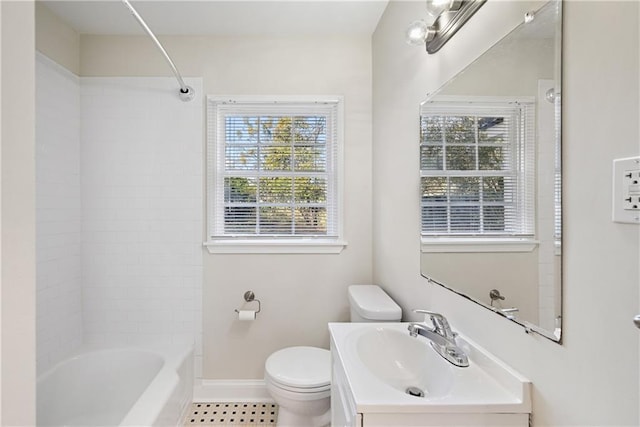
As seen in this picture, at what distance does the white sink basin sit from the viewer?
85cm

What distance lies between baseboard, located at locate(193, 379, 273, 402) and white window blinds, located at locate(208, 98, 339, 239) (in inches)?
40.4

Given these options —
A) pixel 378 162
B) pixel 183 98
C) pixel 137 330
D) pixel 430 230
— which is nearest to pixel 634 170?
pixel 430 230

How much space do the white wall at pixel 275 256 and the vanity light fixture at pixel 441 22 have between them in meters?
0.95

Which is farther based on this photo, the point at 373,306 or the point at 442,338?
the point at 373,306

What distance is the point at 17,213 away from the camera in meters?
0.54

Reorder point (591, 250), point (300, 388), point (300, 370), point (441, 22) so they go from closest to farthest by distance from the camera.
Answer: point (591, 250), point (441, 22), point (300, 388), point (300, 370)

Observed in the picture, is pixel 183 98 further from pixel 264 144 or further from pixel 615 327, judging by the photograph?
pixel 615 327

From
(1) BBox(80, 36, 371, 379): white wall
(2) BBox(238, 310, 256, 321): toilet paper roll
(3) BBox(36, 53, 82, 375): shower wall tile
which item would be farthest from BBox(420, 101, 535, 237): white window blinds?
(3) BBox(36, 53, 82, 375): shower wall tile

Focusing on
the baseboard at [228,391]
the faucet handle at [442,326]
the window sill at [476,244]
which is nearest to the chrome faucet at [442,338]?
the faucet handle at [442,326]

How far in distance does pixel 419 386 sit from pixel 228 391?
5.17ft

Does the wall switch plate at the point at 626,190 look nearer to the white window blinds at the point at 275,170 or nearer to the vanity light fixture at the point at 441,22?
the vanity light fixture at the point at 441,22

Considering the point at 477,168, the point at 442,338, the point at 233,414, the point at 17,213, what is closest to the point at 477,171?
the point at 477,168

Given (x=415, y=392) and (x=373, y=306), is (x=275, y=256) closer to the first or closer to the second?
(x=373, y=306)

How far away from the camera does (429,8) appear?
1.19m
